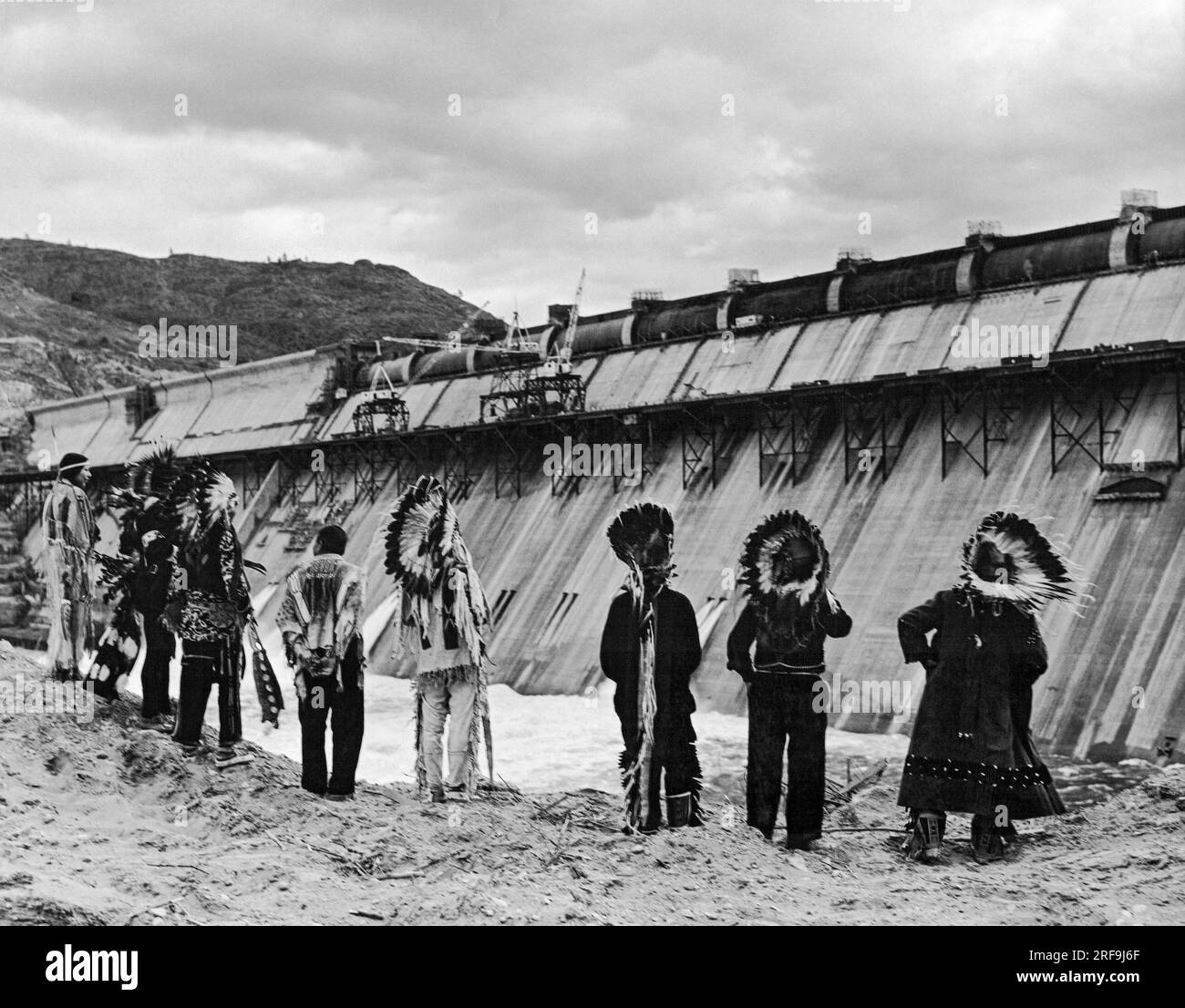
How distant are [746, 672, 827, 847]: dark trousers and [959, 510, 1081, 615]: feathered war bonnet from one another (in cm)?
237

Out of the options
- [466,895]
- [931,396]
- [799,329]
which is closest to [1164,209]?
[931,396]

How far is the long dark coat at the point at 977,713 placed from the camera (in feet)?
50.1

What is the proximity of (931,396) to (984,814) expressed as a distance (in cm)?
1615

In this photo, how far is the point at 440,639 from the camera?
1877 cm

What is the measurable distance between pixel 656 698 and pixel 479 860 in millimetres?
2902

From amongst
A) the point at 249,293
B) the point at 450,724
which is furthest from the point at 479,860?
the point at 249,293

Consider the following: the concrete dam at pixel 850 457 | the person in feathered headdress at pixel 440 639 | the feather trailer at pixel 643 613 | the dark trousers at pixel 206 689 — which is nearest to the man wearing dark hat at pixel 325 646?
the person in feathered headdress at pixel 440 639

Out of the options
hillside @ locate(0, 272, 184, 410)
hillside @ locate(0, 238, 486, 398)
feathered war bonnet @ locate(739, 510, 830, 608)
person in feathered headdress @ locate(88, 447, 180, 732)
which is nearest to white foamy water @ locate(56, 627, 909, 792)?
person in feathered headdress @ locate(88, 447, 180, 732)

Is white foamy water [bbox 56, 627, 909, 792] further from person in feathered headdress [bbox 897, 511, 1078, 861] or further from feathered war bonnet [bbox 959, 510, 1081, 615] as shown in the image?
feathered war bonnet [bbox 959, 510, 1081, 615]

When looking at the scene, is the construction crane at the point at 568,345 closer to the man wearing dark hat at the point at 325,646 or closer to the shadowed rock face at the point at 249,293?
the man wearing dark hat at the point at 325,646

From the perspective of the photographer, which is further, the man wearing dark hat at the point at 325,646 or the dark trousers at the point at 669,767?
the man wearing dark hat at the point at 325,646

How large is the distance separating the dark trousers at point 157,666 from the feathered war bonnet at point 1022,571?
11.9 metres

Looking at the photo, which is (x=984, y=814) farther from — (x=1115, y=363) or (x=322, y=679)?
(x=1115, y=363)

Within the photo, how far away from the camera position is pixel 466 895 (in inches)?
563
